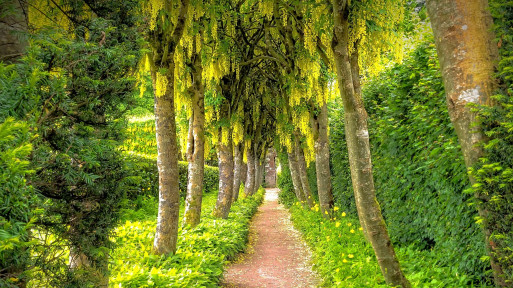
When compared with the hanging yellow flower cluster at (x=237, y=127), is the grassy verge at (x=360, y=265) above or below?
below

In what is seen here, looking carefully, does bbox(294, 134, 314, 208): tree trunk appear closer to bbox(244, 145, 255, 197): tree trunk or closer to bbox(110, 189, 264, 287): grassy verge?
bbox(110, 189, 264, 287): grassy verge

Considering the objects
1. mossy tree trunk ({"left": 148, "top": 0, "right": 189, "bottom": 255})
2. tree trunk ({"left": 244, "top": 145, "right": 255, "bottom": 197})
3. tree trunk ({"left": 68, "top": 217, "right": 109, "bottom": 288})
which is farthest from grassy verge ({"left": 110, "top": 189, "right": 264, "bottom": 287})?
tree trunk ({"left": 244, "top": 145, "right": 255, "bottom": 197})

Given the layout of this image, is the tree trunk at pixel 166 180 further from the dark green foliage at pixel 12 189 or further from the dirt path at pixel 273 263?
the dark green foliage at pixel 12 189

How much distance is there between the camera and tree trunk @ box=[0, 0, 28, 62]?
2539mm

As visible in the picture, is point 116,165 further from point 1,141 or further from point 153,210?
point 153,210

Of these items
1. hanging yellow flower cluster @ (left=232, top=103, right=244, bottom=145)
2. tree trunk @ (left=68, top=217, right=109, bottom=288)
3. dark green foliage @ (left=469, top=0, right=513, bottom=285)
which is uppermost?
hanging yellow flower cluster @ (left=232, top=103, right=244, bottom=145)

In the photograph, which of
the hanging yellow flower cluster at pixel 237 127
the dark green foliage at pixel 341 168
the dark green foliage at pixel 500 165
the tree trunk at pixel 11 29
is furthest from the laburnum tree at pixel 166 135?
the hanging yellow flower cluster at pixel 237 127

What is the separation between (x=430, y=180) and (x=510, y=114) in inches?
97.9

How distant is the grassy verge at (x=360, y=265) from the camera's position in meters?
4.43

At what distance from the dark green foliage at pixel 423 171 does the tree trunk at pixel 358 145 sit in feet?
2.57

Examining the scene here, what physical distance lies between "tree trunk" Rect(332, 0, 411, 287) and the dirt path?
2.89 m

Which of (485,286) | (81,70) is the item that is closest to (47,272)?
(81,70)

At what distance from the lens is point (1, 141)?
5.00 feet

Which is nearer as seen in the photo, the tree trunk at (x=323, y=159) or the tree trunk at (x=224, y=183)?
the tree trunk at (x=323, y=159)
